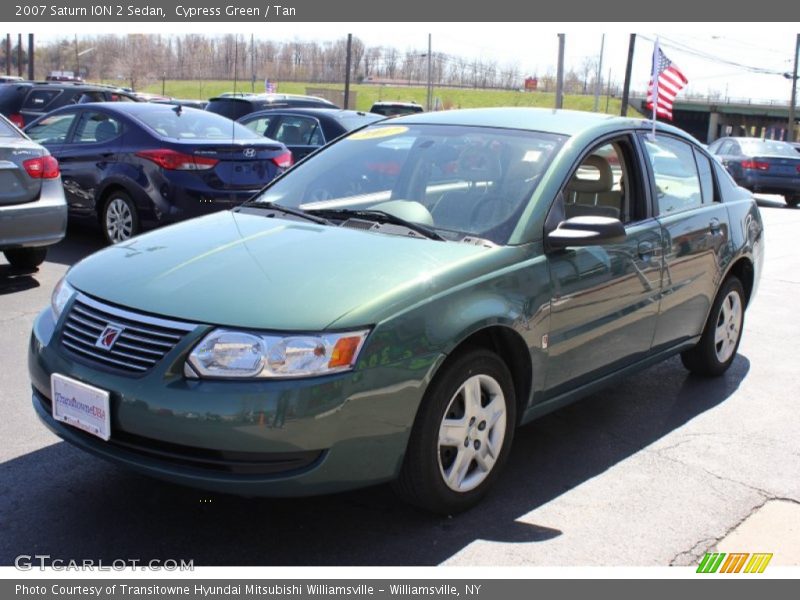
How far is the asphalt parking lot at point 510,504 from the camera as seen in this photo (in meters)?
3.25

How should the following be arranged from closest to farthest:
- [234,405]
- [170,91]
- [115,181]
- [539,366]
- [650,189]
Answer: [234,405], [539,366], [650,189], [115,181], [170,91]

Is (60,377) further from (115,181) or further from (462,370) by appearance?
(115,181)

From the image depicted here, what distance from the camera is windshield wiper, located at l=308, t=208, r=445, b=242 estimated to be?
386 cm

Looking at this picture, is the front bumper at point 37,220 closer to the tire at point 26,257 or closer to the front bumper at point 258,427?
the tire at point 26,257

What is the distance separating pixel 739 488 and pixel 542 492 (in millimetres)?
926

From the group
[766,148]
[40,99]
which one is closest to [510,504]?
[40,99]

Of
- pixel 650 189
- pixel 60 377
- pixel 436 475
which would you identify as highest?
pixel 650 189

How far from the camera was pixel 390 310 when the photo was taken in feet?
10.4

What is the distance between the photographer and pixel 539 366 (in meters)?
3.84

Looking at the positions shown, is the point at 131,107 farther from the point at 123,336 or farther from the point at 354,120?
the point at 123,336

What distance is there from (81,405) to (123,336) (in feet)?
0.98

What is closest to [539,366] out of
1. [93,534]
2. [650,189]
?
[650,189]

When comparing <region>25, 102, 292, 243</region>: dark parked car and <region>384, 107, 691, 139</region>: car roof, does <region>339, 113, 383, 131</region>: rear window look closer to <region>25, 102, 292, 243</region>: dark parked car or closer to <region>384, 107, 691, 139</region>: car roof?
<region>25, 102, 292, 243</region>: dark parked car

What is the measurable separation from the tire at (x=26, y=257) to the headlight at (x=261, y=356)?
541 centimetres
